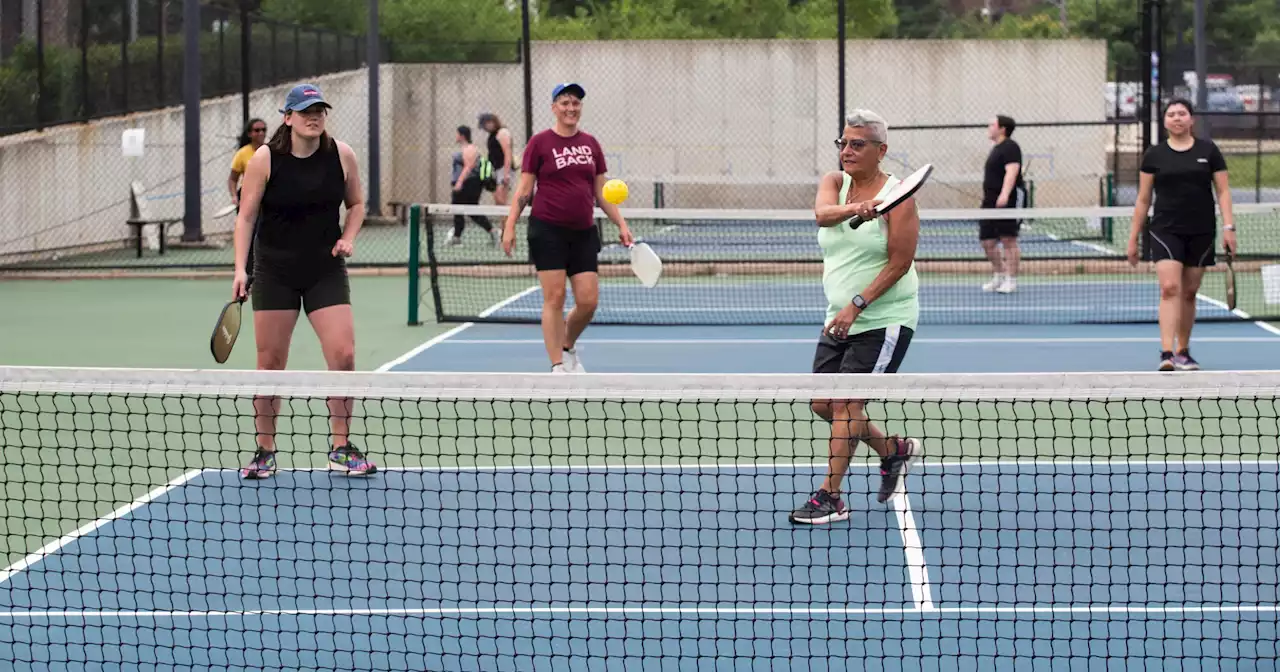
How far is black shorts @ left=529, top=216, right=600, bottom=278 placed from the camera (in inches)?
391

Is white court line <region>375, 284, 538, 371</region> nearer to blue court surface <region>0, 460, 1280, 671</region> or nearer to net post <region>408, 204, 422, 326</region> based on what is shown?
net post <region>408, 204, 422, 326</region>

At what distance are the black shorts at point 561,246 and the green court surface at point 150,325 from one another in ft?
5.72

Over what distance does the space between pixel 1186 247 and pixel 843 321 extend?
174 inches

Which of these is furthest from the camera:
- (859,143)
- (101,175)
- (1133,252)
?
(101,175)

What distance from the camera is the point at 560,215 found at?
9906 mm

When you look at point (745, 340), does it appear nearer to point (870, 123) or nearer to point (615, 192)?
point (615, 192)

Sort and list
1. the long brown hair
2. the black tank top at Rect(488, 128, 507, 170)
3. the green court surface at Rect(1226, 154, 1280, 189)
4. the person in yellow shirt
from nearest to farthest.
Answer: the long brown hair < the person in yellow shirt < the black tank top at Rect(488, 128, 507, 170) < the green court surface at Rect(1226, 154, 1280, 189)

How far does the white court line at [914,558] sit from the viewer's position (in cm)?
571

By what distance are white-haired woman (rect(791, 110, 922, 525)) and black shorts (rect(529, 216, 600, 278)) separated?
3299 millimetres

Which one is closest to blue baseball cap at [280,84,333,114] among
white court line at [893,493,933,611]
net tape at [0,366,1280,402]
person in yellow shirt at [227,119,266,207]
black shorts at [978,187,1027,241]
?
net tape at [0,366,1280,402]

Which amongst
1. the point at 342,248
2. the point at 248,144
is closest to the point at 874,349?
the point at 342,248

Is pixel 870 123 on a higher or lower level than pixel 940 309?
higher

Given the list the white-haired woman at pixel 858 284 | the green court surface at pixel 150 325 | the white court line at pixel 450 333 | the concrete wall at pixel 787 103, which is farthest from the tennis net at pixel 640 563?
the concrete wall at pixel 787 103

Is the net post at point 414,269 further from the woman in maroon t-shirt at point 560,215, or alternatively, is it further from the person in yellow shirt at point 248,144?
the woman in maroon t-shirt at point 560,215
